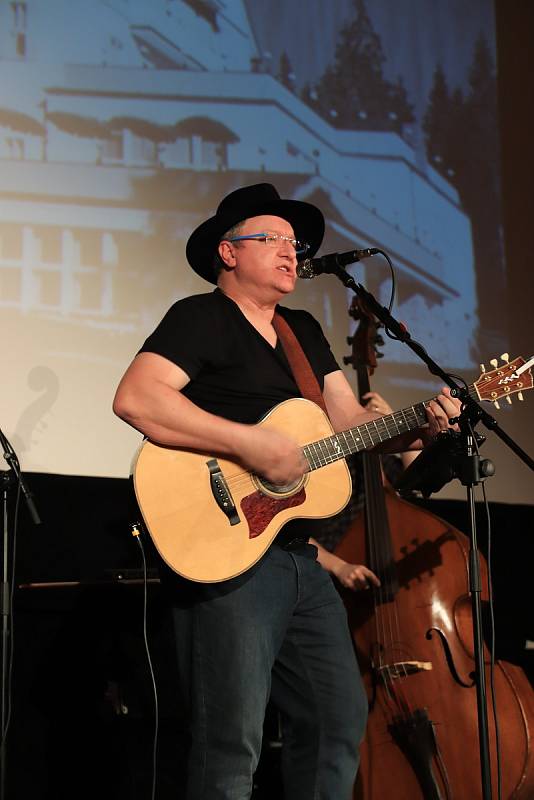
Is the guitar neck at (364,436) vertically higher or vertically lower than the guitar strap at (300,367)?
lower

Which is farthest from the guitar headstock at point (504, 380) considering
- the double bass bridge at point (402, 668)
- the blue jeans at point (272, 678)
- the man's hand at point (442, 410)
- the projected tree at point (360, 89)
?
the projected tree at point (360, 89)

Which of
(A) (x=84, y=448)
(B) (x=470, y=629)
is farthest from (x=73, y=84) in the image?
(B) (x=470, y=629)

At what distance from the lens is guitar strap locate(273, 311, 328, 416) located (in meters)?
3.02

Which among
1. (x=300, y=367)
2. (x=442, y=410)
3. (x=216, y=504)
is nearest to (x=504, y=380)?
(x=442, y=410)

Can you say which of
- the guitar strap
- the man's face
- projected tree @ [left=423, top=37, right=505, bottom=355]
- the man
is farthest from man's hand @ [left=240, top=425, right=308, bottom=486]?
projected tree @ [left=423, top=37, right=505, bottom=355]

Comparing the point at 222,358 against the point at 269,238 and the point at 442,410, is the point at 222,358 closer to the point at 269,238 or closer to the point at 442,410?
the point at 269,238

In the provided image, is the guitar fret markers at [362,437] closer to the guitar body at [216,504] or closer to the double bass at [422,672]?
the guitar body at [216,504]

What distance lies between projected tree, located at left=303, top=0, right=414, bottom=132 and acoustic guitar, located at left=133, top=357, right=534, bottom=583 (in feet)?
8.82

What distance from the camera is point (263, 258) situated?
10.2 ft

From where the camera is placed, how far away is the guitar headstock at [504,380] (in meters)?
2.89

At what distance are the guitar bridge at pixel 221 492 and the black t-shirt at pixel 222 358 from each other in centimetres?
18

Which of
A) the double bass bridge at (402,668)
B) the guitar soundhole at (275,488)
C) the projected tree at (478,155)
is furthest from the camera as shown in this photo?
the projected tree at (478,155)

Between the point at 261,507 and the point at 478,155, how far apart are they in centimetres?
345

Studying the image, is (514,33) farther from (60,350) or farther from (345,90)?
(60,350)
